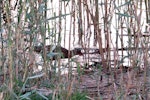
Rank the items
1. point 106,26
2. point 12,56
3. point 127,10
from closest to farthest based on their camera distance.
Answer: point 12,56, point 127,10, point 106,26

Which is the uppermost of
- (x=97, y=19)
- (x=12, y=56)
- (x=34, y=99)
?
(x=97, y=19)

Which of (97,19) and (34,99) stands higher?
(97,19)

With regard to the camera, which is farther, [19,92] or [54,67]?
[54,67]

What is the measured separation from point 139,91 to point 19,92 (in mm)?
676

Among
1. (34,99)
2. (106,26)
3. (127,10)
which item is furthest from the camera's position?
(106,26)

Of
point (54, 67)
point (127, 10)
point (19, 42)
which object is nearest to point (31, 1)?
point (19, 42)

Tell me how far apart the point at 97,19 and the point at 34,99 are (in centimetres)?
89

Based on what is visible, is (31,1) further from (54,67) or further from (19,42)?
(54,67)

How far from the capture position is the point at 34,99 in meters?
2.72

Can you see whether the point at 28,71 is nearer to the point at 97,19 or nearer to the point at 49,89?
the point at 49,89

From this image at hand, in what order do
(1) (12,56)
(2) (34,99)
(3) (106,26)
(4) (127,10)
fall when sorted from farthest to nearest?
(3) (106,26), (4) (127,10), (2) (34,99), (1) (12,56)

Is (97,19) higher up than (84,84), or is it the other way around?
(97,19)

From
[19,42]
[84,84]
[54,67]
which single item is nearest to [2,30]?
[19,42]

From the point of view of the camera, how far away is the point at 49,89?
281 centimetres
